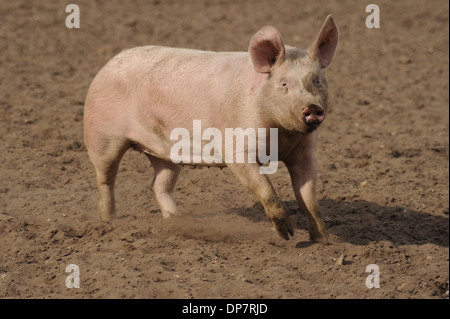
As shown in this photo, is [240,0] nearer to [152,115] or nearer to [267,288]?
[152,115]

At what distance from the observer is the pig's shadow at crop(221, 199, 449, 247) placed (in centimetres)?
689

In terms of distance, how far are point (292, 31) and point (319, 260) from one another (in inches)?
290

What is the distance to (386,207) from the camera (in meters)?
7.52

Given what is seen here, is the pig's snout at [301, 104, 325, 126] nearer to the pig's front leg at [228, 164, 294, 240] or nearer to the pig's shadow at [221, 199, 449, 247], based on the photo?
the pig's front leg at [228, 164, 294, 240]

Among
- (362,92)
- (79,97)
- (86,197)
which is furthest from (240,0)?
(86,197)

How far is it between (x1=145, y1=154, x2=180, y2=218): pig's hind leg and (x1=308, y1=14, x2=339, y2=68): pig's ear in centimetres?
199

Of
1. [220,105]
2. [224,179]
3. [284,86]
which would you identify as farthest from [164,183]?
[284,86]

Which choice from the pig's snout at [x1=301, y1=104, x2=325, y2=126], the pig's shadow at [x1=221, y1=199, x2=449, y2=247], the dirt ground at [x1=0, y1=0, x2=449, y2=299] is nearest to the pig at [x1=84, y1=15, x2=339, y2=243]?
the pig's snout at [x1=301, y1=104, x2=325, y2=126]

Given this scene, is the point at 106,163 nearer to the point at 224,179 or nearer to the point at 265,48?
the point at 224,179

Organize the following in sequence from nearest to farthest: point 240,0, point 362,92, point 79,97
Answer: point 79,97, point 362,92, point 240,0

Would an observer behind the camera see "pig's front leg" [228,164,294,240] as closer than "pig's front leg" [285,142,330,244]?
Yes

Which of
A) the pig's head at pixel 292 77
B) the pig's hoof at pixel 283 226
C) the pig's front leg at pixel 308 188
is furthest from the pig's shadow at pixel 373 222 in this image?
the pig's head at pixel 292 77

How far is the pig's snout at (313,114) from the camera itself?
18.0 feet

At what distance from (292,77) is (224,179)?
102 inches
